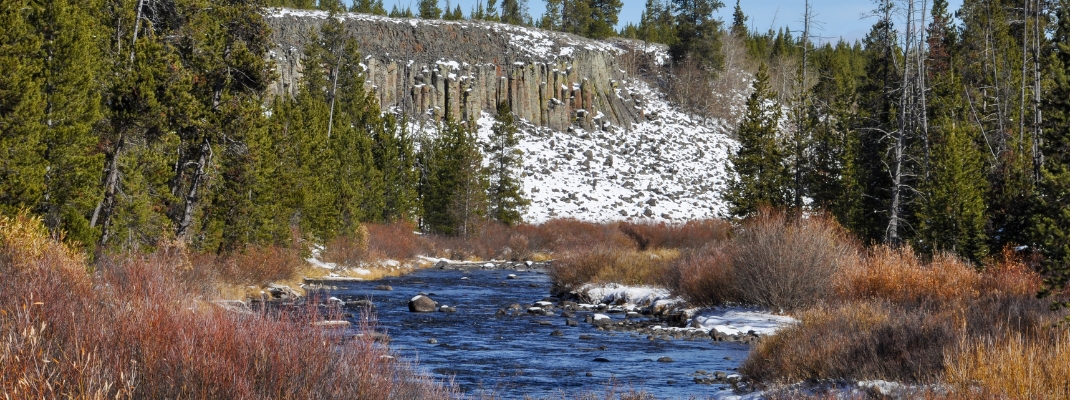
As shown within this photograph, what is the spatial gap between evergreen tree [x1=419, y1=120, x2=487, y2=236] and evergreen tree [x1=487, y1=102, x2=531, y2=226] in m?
2.19

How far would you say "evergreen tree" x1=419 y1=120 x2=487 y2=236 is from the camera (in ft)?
181

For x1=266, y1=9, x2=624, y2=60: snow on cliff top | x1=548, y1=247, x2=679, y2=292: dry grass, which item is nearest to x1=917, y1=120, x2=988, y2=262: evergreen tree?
x1=548, y1=247, x2=679, y2=292: dry grass

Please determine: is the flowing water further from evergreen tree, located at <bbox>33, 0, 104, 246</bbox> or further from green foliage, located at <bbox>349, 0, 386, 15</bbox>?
green foliage, located at <bbox>349, 0, 386, 15</bbox>

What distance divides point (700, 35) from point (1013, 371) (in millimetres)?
90590

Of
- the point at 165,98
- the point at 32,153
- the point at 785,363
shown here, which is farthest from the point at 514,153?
the point at 785,363

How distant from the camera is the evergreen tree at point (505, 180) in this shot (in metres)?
59.7

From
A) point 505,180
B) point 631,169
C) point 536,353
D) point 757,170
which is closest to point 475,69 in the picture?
point 631,169

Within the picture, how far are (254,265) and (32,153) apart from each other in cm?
Result: 980

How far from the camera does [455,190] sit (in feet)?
182

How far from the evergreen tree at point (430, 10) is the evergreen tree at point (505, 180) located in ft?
113

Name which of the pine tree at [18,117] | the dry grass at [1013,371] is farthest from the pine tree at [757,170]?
the dry grass at [1013,371]

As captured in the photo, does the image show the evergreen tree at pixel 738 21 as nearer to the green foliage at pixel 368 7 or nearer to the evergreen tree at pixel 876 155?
the green foliage at pixel 368 7

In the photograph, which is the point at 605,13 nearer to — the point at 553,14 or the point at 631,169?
the point at 553,14

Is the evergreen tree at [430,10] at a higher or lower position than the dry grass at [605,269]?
higher
